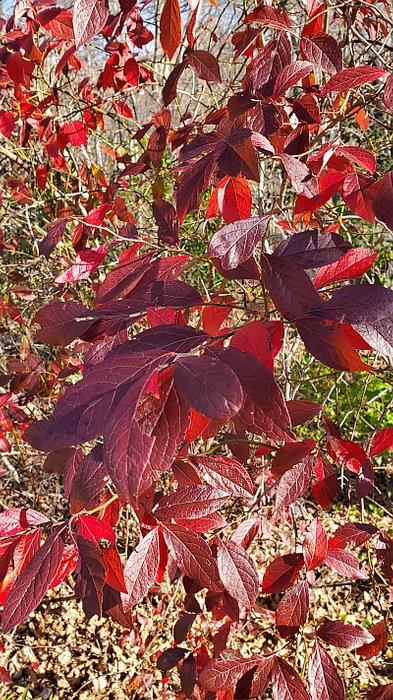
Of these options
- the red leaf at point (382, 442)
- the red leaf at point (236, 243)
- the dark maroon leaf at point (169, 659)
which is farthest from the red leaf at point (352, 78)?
the dark maroon leaf at point (169, 659)

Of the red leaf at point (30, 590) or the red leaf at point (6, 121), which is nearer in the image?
the red leaf at point (30, 590)

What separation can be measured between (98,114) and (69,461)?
1.80m

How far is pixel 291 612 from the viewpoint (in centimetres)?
118

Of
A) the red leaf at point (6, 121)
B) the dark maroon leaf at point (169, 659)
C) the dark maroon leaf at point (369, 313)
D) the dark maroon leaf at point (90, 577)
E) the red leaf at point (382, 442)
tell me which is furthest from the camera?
the red leaf at point (6, 121)

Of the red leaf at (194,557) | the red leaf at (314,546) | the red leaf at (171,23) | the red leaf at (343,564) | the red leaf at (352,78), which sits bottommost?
the red leaf at (343,564)

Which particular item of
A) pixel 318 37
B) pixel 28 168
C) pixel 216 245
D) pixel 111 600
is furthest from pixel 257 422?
pixel 28 168

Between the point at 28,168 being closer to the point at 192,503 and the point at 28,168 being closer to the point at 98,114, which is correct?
the point at 98,114

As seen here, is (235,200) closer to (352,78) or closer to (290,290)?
(352,78)

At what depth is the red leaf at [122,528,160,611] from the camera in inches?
42.3

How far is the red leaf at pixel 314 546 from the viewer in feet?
3.96

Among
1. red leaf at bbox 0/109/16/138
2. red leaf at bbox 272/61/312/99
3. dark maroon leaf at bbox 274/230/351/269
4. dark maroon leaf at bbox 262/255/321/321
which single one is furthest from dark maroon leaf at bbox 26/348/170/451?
red leaf at bbox 0/109/16/138

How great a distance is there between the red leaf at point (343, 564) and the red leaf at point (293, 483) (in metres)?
0.23

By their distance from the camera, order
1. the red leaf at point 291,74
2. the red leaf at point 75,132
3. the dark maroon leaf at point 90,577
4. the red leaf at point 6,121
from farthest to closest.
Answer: the red leaf at point 75,132 → the red leaf at point 6,121 → the red leaf at point 291,74 → the dark maroon leaf at point 90,577

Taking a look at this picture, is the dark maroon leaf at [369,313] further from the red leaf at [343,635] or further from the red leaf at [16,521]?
the red leaf at [343,635]
